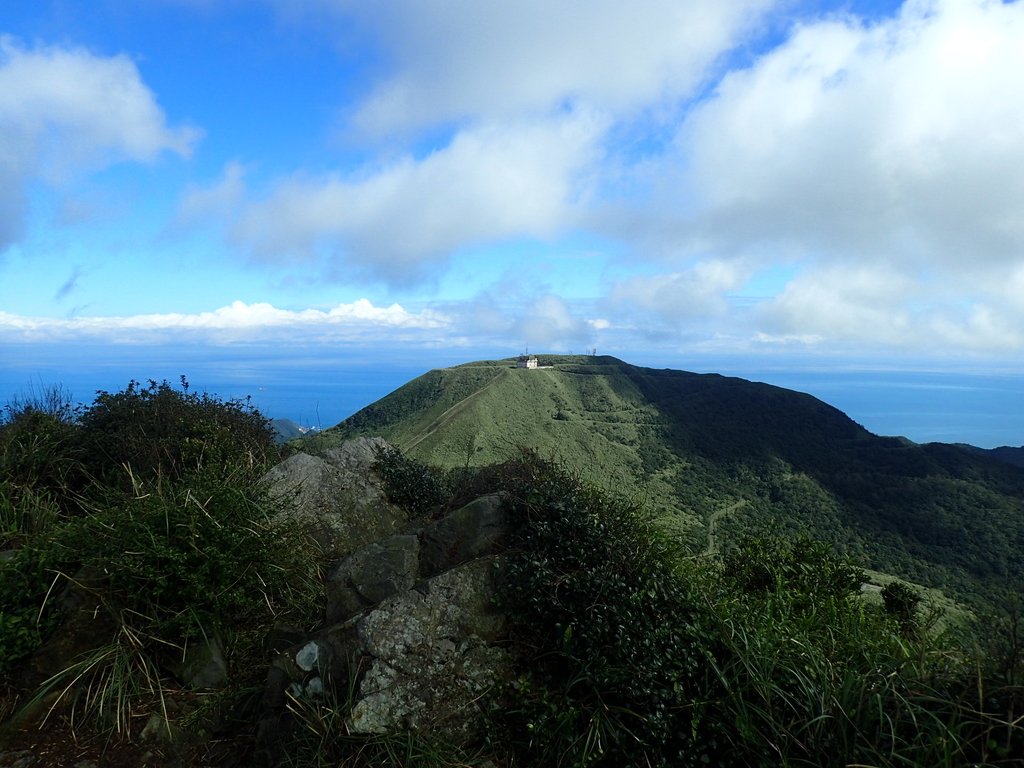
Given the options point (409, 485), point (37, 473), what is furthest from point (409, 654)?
point (37, 473)

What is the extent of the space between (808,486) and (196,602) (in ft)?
198

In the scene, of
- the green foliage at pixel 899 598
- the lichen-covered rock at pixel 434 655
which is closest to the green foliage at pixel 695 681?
the lichen-covered rock at pixel 434 655

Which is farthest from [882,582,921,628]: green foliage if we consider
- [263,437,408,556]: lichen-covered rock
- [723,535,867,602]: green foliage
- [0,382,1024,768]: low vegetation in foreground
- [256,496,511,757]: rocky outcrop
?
[263,437,408,556]: lichen-covered rock

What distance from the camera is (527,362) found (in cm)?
10331

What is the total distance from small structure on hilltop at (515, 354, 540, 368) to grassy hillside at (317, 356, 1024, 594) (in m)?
6.52

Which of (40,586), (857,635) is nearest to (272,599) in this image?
(40,586)

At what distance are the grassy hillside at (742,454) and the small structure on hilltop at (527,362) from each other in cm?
652

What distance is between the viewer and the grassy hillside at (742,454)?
4303cm

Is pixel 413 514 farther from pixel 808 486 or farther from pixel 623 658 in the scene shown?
pixel 808 486

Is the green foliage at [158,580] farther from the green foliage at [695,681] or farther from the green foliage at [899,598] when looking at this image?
the green foliage at [899,598]

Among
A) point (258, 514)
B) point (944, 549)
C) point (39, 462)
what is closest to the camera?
point (258, 514)

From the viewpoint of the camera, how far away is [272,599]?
5117mm

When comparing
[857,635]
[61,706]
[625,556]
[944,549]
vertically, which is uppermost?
[625,556]

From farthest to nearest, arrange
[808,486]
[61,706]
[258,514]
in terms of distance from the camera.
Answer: [808,486], [258,514], [61,706]
